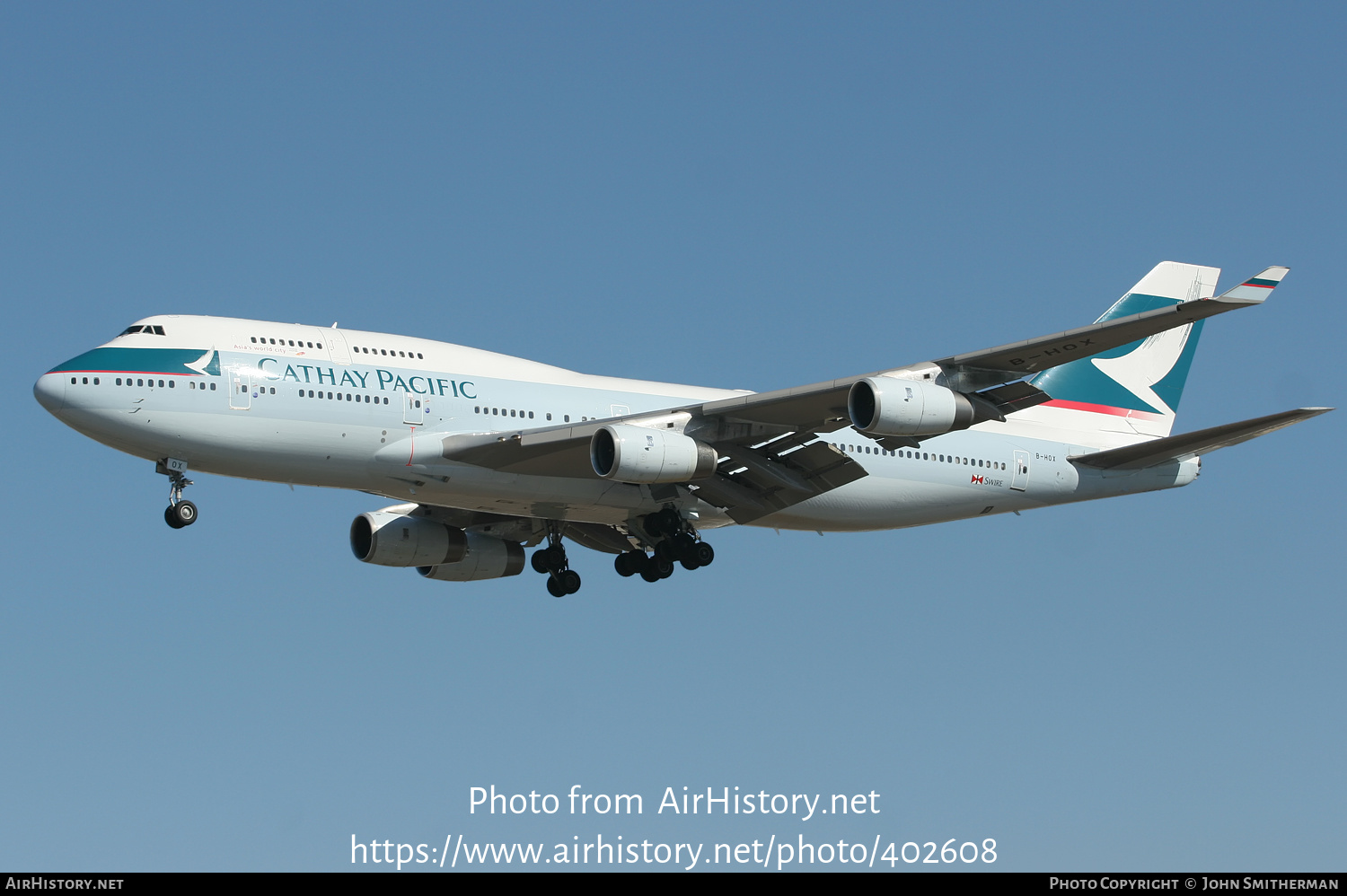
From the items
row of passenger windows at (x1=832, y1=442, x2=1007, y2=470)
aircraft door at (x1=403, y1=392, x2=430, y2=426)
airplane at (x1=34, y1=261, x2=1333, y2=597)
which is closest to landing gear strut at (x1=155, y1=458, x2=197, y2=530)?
airplane at (x1=34, y1=261, x2=1333, y2=597)

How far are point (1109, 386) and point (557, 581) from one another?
17.3 meters

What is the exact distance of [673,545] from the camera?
3738 centimetres

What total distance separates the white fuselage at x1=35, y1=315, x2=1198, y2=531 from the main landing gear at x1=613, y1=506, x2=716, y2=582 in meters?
0.49

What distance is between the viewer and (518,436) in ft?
111

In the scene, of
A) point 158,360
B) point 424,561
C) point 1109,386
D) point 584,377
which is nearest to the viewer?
point 158,360

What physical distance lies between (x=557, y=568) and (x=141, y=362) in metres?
12.9

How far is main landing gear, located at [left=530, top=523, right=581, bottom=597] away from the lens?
1615 inches

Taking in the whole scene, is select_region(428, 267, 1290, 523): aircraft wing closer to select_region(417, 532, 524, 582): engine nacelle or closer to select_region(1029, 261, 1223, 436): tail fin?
select_region(417, 532, 524, 582): engine nacelle

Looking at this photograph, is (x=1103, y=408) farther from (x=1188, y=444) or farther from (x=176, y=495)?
(x=176, y=495)

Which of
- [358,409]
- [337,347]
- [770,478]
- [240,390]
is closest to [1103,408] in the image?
[770,478]

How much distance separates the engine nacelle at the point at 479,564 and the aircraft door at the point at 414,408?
8.22 meters

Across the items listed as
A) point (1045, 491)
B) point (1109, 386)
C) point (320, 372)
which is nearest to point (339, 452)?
point (320, 372)

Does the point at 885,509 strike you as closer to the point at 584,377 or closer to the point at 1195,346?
the point at 584,377

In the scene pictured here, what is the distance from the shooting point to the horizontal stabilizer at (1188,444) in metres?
33.2
